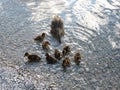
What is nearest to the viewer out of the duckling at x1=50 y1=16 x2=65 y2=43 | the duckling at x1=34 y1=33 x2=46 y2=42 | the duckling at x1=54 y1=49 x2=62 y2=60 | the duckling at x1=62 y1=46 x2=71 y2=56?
the duckling at x1=54 y1=49 x2=62 y2=60

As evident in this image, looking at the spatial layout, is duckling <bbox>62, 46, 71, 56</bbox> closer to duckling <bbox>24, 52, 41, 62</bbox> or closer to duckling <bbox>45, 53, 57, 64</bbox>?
duckling <bbox>45, 53, 57, 64</bbox>

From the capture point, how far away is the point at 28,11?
10.4 meters

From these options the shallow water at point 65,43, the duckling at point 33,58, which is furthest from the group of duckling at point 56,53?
the shallow water at point 65,43

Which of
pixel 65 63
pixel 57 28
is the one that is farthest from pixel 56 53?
pixel 57 28

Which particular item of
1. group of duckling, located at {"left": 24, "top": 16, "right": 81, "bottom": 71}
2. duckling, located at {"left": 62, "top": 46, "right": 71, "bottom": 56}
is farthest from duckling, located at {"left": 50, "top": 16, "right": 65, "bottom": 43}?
duckling, located at {"left": 62, "top": 46, "right": 71, "bottom": 56}

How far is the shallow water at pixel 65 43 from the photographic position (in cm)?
718

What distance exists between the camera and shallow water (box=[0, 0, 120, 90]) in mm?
7176

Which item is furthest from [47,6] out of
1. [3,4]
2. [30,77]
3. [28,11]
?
[30,77]

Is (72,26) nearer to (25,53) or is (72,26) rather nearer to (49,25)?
(49,25)

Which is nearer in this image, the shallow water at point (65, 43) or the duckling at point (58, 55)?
the shallow water at point (65, 43)

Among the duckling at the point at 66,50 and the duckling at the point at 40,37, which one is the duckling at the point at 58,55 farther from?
the duckling at the point at 40,37

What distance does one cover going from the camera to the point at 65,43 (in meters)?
8.67

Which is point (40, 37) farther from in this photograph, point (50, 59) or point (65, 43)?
point (50, 59)

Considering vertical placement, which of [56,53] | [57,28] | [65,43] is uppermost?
[57,28]
